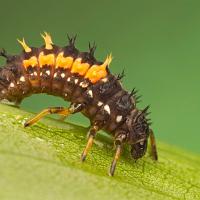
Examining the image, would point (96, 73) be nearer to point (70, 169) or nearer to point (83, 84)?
point (83, 84)

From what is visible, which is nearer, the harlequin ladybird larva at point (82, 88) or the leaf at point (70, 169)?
the leaf at point (70, 169)

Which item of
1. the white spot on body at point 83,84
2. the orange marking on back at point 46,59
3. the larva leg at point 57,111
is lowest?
the larva leg at point 57,111

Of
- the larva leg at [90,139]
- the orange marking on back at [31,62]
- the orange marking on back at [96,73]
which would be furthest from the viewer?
the orange marking on back at [31,62]

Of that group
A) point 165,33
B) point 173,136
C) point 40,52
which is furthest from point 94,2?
point 40,52

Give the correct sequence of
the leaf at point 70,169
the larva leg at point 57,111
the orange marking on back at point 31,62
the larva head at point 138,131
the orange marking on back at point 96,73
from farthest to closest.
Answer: the orange marking on back at point 31,62, the orange marking on back at point 96,73, the larva head at point 138,131, the larva leg at point 57,111, the leaf at point 70,169

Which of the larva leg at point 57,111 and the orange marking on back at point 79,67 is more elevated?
the orange marking on back at point 79,67

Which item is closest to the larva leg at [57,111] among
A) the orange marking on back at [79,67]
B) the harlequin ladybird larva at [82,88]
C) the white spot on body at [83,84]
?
the harlequin ladybird larva at [82,88]

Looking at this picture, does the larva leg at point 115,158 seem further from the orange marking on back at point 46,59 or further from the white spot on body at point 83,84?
the orange marking on back at point 46,59
